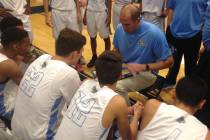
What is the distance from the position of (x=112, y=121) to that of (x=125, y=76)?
5.08ft

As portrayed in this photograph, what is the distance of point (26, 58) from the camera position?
10.5 ft

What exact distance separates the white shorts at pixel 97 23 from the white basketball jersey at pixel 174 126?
303 cm

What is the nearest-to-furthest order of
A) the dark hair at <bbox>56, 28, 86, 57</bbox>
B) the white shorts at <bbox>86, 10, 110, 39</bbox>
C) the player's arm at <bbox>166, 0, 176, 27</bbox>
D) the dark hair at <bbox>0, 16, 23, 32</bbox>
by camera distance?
1. the dark hair at <bbox>56, 28, 86, 57</bbox>
2. the dark hair at <bbox>0, 16, 23, 32</bbox>
3. the player's arm at <bbox>166, 0, 176, 27</bbox>
4. the white shorts at <bbox>86, 10, 110, 39</bbox>

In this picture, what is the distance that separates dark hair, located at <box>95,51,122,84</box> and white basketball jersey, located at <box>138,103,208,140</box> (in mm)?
433

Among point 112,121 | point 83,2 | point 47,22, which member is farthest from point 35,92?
point 47,22

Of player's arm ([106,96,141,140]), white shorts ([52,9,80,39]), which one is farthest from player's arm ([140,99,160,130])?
white shorts ([52,9,80,39])

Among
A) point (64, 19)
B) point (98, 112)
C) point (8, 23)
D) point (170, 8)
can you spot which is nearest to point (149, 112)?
point (98, 112)

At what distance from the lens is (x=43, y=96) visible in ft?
8.03

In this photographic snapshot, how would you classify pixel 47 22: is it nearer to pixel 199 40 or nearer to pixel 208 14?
pixel 199 40

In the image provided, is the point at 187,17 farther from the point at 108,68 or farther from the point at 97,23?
the point at 108,68

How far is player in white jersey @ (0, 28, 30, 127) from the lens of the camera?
271 cm

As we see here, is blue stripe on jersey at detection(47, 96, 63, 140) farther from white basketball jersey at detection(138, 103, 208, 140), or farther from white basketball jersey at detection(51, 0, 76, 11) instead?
white basketball jersey at detection(51, 0, 76, 11)

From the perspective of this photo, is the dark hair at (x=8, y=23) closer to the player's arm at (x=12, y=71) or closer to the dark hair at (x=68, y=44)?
the player's arm at (x=12, y=71)

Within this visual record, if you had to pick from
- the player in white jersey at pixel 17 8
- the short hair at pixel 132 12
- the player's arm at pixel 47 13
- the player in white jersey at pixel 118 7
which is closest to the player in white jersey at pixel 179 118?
the short hair at pixel 132 12
